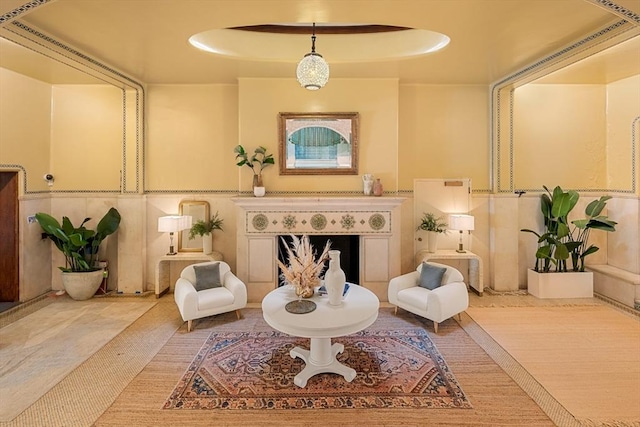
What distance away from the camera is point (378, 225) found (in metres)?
5.28

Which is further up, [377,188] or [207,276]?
[377,188]

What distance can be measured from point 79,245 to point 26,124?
2.15 metres

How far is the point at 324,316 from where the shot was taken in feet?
10.5

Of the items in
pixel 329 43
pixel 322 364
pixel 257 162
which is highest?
pixel 329 43

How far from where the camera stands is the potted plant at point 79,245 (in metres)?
5.24

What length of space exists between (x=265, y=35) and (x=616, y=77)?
5.75m

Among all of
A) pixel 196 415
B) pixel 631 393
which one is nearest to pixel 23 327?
pixel 196 415

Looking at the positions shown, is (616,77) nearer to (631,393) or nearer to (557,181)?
(557,181)

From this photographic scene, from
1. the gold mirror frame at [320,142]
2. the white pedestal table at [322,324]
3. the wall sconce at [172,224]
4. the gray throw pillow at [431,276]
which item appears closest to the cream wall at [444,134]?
the gold mirror frame at [320,142]

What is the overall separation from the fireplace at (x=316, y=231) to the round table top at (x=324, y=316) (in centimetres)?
161

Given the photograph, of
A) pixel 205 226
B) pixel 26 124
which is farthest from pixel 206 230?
pixel 26 124

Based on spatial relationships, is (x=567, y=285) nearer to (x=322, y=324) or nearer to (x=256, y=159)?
(x=322, y=324)

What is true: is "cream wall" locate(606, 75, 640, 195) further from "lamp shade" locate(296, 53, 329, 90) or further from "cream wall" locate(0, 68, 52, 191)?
"cream wall" locate(0, 68, 52, 191)

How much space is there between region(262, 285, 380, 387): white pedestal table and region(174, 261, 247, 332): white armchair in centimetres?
104
